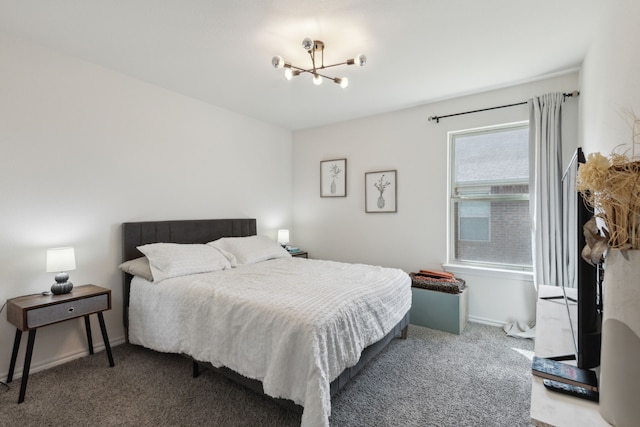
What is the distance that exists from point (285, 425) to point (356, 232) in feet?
9.30

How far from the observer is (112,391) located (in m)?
2.16

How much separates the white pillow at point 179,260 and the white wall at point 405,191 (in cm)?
193

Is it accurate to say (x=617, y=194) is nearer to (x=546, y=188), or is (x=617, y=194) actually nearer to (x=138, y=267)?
(x=546, y=188)

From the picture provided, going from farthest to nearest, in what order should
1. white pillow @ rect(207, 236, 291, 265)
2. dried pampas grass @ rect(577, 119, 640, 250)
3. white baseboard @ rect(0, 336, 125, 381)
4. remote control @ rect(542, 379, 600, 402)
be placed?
white pillow @ rect(207, 236, 291, 265)
white baseboard @ rect(0, 336, 125, 381)
remote control @ rect(542, 379, 600, 402)
dried pampas grass @ rect(577, 119, 640, 250)

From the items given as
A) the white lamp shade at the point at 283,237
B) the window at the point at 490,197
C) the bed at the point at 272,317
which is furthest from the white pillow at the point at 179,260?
the window at the point at 490,197

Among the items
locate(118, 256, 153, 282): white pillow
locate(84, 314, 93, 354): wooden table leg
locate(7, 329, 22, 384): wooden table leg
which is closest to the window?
locate(118, 256, 153, 282): white pillow

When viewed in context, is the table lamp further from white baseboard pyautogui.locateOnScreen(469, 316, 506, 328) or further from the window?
white baseboard pyautogui.locateOnScreen(469, 316, 506, 328)

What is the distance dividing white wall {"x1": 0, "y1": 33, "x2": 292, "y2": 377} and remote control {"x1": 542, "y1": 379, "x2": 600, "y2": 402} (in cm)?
334

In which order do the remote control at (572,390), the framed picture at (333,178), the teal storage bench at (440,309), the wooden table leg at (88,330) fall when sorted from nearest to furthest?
the remote control at (572,390) < the wooden table leg at (88,330) < the teal storage bench at (440,309) < the framed picture at (333,178)

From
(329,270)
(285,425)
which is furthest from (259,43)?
(285,425)

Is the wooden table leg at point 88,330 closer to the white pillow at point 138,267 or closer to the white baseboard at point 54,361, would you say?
the white baseboard at point 54,361

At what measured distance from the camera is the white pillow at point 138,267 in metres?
2.69

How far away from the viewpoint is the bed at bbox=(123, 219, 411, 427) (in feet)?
5.55

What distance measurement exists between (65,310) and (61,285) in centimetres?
24
